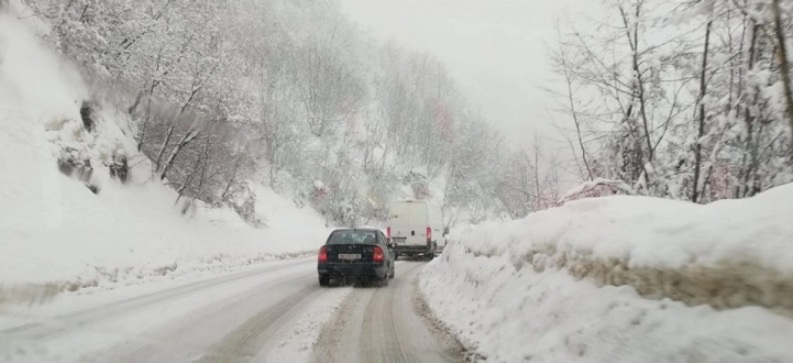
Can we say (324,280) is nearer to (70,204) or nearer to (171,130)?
(70,204)

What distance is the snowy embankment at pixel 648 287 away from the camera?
274 cm

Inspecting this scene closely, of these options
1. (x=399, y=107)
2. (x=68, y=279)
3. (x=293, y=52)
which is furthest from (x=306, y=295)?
(x=399, y=107)

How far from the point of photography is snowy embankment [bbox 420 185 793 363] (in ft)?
8.98

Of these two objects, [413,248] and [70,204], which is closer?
[70,204]

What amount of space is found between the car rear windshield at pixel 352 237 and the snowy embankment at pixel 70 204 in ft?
15.8

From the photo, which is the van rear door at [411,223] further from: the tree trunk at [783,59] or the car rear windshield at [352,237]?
the tree trunk at [783,59]

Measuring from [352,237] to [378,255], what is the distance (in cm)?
96

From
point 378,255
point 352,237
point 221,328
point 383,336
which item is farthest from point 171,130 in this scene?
point 383,336

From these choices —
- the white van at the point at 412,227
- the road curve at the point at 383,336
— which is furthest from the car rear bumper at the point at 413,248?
the road curve at the point at 383,336

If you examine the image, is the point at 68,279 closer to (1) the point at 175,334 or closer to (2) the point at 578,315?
(1) the point at 175,334

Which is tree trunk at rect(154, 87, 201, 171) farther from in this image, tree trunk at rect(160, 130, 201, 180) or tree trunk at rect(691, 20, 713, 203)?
tree trunk at rect(691, 20, 713, 203)

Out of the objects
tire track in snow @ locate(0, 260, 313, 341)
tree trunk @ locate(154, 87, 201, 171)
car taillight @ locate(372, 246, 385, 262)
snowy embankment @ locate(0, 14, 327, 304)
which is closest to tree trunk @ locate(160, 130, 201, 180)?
tree trunk @ locate(154, 87, 201, 171)

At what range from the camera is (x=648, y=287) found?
3.54 meters

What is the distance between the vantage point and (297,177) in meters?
44.4
